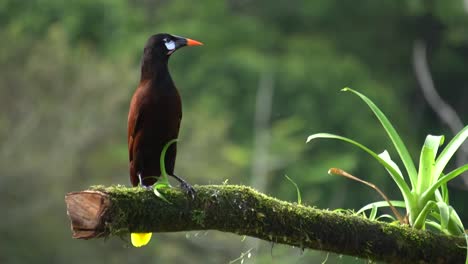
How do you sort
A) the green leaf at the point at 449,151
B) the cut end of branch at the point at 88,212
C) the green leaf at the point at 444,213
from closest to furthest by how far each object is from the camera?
the cut end of branch at the point at 88,212, the green leaf at the point at 444,213, the green leaf at the point at 449,151

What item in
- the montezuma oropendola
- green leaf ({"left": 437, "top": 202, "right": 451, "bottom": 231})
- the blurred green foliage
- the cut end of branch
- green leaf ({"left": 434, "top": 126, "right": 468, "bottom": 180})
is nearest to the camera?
the cut end of branch

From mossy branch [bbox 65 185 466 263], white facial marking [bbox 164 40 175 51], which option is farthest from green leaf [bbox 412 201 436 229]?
white facial marking [bbox 164 40 175 51]

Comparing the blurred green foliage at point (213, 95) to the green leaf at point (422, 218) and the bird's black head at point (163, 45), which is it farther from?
the green leaf at point (422, 218)

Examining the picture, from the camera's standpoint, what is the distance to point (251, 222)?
12.0ft

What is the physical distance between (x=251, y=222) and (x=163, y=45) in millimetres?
1358

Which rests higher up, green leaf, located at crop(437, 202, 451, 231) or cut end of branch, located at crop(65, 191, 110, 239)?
cut end of branch, located at crop(65, 191, 110, 239)

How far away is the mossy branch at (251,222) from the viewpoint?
11.1ft

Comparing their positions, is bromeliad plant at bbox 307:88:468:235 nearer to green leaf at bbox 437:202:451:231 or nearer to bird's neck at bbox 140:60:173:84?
green leaf at bbox 437:202:451:231

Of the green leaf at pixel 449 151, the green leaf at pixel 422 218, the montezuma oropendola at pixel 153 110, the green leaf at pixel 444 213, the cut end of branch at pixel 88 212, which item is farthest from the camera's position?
the montezuma oropendola at pixel 153 110

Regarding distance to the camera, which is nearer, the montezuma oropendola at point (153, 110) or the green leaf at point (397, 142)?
the green leaf at point (397, 142)

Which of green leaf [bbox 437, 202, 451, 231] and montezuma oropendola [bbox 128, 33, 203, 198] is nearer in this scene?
green leaf [bbox 437, 202, 451, 231]

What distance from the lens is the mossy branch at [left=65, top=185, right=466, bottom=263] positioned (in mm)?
3385

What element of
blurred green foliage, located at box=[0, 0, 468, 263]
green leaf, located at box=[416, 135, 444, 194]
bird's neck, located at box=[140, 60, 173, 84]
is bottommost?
blurred green foliage, located at box=[0, 0, 468, 263]

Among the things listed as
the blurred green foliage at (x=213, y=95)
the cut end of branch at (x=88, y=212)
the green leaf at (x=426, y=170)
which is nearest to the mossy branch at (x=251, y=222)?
the cut end of branch at (x=88, y=212)
